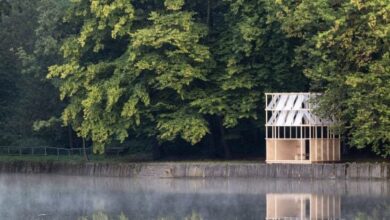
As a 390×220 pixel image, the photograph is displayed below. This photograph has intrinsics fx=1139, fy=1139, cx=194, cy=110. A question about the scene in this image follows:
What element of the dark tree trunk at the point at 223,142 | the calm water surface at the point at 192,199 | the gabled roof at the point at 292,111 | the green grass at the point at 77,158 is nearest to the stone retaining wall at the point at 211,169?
the calm water surface at the point at 192,199

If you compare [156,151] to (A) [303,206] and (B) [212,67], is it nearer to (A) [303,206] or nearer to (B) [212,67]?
(B) [212,67]

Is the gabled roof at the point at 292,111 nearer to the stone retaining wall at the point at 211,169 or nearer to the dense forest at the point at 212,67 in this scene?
the dense forest at the point at 212,67

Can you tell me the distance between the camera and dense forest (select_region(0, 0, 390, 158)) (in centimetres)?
5075

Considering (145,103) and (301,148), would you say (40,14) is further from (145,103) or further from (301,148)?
(301,148)

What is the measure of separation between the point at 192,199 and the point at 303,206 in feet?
16.1

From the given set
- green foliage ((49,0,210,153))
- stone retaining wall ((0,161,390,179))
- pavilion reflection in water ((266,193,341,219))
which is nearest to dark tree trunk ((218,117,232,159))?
green foliage ((49,0,210,153))

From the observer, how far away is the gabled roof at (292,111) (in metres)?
53.3

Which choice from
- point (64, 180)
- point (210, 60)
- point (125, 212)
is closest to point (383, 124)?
point (210, 60)

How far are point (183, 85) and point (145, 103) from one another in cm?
222

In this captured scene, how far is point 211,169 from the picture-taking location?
5162 centimetres

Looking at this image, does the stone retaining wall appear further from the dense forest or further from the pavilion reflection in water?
the pavilion reflection in water

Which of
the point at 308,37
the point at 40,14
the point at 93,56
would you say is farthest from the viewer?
the point at 40,14

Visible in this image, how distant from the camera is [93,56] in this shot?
199ft

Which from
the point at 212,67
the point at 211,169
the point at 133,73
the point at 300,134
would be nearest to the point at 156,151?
the point at 133,73
